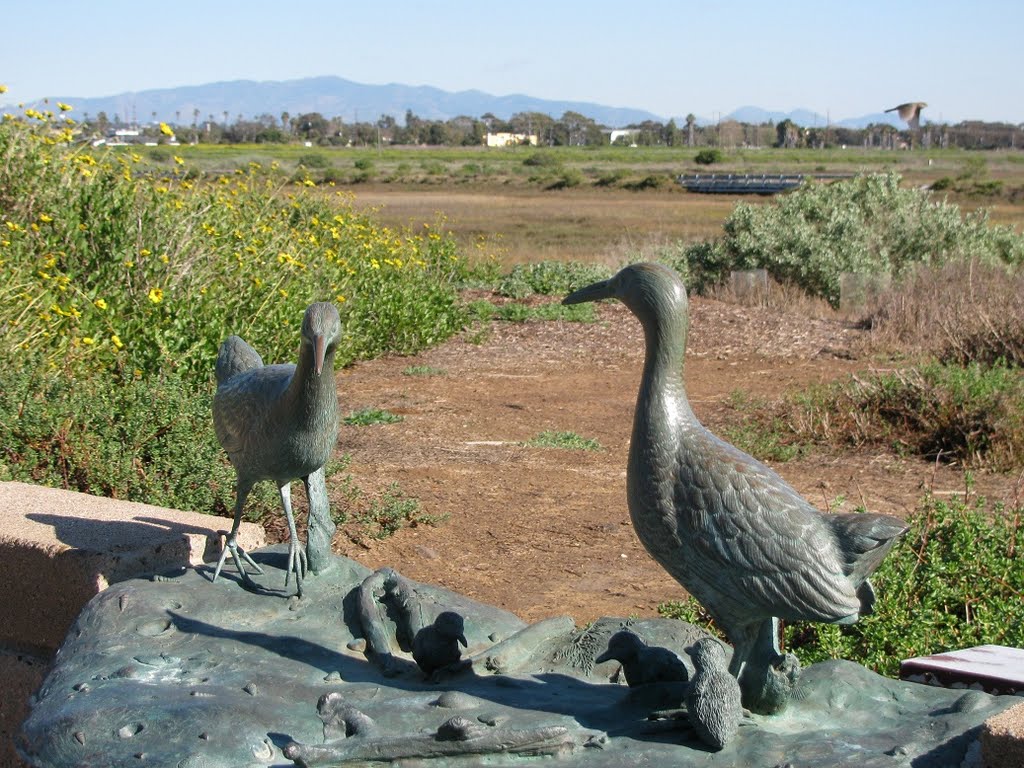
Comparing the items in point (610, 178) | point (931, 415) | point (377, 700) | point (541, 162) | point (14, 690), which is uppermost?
point (541, 162)

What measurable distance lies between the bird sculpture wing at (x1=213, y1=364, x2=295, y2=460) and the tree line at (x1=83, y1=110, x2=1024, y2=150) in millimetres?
81196

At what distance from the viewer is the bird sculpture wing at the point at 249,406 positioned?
3.36m

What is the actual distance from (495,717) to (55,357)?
5.45m

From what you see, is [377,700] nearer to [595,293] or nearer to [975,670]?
[595,293]

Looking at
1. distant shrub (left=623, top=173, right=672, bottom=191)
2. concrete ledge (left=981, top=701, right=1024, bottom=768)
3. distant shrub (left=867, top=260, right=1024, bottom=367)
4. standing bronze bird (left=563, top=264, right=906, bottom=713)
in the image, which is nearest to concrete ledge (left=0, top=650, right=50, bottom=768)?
standing bronze bird (left=563, top=264, right=906, bottom=713)

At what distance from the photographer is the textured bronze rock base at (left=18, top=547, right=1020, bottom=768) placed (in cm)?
253

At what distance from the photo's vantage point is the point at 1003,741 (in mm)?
2359

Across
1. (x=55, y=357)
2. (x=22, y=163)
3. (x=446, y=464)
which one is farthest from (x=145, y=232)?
(x=446, y=464)

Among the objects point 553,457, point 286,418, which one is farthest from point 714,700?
point 553,457

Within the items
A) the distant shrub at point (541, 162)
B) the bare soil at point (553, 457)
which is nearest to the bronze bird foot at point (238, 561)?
the bare soil at point (553, 457)

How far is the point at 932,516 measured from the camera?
5.27 metres

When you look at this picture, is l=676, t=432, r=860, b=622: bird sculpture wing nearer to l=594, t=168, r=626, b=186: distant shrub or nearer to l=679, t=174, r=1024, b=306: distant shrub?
l=679, t=174, r=1024, b=306: distant shrub

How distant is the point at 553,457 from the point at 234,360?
14.4 feet

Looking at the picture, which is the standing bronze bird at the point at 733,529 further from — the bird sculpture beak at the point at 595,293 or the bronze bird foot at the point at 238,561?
the bronze bird foot at the point at 238,561
